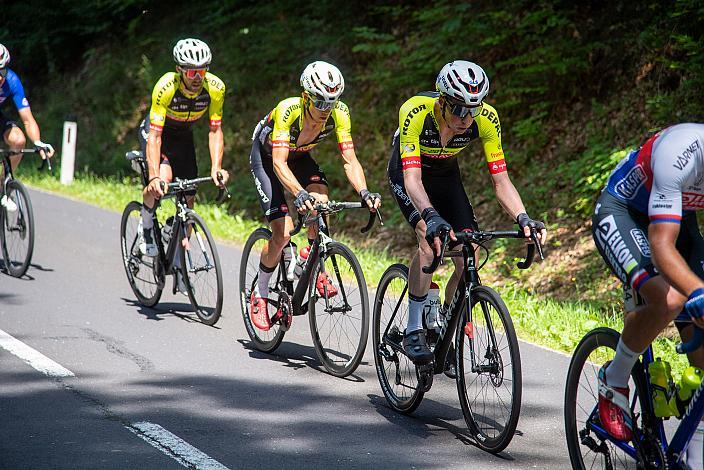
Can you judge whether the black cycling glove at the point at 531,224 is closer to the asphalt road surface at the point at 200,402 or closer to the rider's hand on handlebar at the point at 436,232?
the rider's hand on handlebar at the point at 436,232

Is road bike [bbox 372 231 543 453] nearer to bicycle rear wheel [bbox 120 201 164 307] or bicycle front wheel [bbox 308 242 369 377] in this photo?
bicycle front wheel [bbox 308 242 369 377]

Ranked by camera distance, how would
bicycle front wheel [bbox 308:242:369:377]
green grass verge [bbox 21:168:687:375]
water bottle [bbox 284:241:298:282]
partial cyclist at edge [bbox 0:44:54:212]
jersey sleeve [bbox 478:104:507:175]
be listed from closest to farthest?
1. jersey sleeve [bbox 478:104:507:175]
2. bicycle front wheel [bbox 308:242:369:377]
3. water bottle [bbox 284:241:298:282]
4. green grass verge [bbox 21:168:687:375]
5. partial cyclist at edge [bbox 0:44:54:212]

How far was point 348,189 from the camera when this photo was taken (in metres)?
15.5

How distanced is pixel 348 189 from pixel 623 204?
10986 mm

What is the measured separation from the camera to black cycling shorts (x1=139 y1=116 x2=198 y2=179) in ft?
30.4

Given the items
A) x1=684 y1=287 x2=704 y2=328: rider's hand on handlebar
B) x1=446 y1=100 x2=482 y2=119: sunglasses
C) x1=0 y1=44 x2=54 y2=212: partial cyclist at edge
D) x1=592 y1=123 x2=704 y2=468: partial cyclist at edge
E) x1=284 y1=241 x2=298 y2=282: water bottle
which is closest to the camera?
x1=684 y1=287 x2=704 y2=328: rider's hand on handlebar

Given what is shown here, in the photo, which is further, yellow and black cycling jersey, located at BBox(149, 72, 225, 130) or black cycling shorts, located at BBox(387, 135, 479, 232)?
yellow and black cycling jersey, located at BBox(149, 72, 225, 130)

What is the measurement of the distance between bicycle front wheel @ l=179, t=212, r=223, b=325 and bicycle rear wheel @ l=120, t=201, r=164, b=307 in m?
0.40

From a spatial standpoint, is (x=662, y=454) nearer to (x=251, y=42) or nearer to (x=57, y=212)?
(x=57, y=212)

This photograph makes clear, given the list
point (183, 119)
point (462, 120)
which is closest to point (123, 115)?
point (183, 119)

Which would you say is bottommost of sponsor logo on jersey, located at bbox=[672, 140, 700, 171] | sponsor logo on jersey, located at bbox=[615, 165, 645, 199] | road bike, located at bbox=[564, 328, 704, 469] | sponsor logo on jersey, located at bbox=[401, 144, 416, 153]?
road bike, located at bbox=[564, 328, 704, 469]

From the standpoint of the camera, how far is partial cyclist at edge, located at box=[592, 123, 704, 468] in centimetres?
395

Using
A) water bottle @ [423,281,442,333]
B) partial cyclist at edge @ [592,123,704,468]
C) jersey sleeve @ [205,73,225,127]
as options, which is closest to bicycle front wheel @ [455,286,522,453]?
water bottle @ [423,281,442,333]

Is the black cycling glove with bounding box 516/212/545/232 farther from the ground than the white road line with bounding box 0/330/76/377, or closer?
farther from the ground
